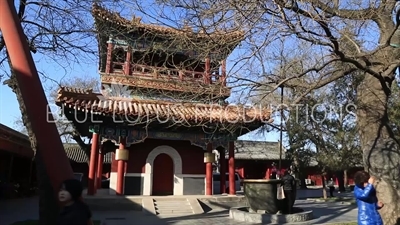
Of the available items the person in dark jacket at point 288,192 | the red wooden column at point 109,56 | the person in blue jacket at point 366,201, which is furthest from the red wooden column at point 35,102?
the red wooden column at point 109,56

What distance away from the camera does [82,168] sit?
31.3 metres

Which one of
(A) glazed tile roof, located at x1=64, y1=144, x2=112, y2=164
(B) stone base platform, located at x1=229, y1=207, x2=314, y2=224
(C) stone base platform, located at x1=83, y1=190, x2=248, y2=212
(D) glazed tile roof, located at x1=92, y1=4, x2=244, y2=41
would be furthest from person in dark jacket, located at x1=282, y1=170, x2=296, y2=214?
(A) glazed tile roof, located at x1=64, y1=144, x2=112, y2=164

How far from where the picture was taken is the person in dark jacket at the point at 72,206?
2953 millimetres

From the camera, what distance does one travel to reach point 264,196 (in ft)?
36.6

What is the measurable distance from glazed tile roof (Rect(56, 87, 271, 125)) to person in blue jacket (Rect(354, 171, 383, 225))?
219 inches

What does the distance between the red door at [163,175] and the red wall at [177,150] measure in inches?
18.3

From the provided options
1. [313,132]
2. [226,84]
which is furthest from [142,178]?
[313,132]

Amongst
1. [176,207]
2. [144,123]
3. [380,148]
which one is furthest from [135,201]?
[380,148]

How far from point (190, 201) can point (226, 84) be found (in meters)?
6.59

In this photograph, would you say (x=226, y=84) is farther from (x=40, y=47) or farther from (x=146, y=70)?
(x=146, y=70)

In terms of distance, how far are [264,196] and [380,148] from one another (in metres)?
5.05

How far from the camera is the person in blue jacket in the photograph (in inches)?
207

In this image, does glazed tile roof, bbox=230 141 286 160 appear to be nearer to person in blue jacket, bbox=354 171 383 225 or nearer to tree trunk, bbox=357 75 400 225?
tree trunk, bbox=357 75 400 225

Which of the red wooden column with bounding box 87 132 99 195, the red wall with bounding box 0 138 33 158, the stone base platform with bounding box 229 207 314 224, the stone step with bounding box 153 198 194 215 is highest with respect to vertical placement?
the red wall with bounding box 0 138 33 158
